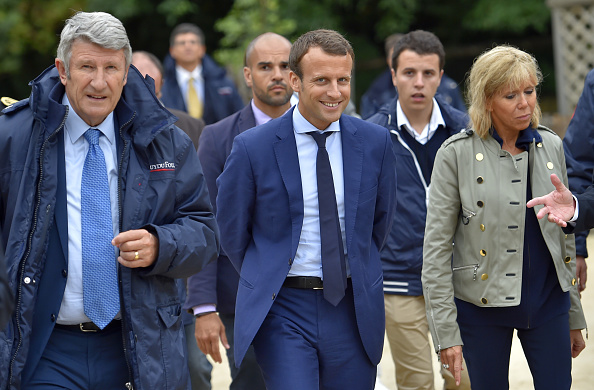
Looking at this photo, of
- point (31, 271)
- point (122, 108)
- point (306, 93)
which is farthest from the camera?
point (306, 93)

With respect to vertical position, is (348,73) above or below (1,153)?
above

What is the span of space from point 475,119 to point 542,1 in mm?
14521

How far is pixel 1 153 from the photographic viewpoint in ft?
11.7

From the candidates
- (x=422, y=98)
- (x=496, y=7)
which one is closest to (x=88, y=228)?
(x=422, y=98)

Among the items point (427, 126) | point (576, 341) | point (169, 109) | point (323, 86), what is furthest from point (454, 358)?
point (169, 109)

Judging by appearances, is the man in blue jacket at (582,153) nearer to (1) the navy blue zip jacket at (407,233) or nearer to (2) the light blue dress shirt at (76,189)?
(1) the navy blue zip jacket at (407,233)

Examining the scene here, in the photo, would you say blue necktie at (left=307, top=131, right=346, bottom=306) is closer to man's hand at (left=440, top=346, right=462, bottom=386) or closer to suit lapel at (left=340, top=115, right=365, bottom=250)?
suit lapel at (left=340, top=115, right=365, bottom=250)

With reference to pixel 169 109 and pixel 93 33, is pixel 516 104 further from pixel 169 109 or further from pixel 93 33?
pixel 169 109

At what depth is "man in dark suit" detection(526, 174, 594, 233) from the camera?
4.01 m

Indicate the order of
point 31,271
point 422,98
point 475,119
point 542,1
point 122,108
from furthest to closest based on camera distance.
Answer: point 542,1 → point 422,98 → point 475,119 → point 122,108 → point 31,271

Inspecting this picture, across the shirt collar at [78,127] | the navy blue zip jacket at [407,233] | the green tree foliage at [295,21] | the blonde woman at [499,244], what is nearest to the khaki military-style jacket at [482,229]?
the blonde woman at [499,244]

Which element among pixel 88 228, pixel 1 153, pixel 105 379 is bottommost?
pixel 105 379

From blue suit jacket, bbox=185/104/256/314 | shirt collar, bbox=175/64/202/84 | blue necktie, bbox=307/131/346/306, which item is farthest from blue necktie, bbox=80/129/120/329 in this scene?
shirt collar, bbox=175/64/202/84

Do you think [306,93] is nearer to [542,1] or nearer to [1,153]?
[1,153]
